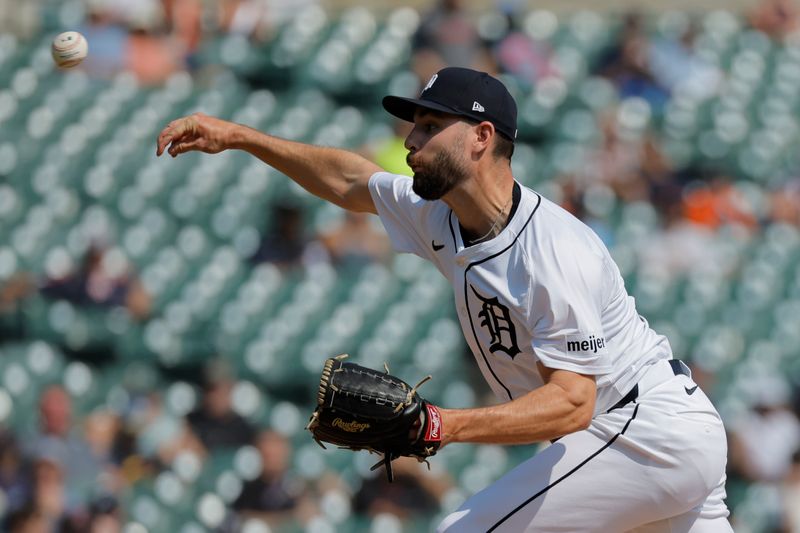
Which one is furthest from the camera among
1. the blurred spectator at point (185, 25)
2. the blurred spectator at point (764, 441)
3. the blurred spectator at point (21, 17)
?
the blurred spectator at point (21, 17)

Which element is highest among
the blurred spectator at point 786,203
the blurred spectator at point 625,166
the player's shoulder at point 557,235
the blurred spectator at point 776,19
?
the player's shoulder at point 557,235

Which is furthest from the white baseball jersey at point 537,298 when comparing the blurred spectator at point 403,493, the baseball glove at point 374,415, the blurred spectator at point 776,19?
the blurred spectator at point 776,19

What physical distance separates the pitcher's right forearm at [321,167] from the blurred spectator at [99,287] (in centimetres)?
414

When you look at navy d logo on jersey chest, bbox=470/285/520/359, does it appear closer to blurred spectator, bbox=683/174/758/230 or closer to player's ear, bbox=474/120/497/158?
player's ear, bbox=474/120/497/158

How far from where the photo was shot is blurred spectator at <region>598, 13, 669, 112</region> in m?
10.2

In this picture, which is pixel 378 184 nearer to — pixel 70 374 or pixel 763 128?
pixel 70 374

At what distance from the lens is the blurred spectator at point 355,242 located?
28.5ft

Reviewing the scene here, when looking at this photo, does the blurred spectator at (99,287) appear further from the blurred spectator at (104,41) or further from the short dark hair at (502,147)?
the short dark hair at (502,147)

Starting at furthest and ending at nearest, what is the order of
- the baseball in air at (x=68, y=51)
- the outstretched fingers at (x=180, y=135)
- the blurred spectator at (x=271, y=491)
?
the blurred spectator at (x=271, y=491), the baseball in air at (x=68, y=51), the outstretched fingers at (x=180, y=135)

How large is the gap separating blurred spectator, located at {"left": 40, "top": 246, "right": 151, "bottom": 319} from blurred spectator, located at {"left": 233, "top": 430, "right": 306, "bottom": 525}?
4.75 feet

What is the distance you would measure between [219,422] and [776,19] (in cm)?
677

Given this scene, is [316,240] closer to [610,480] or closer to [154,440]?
[154,440]

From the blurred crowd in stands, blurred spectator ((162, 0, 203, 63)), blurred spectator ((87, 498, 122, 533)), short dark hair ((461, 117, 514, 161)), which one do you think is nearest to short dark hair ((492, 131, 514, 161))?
short dark hair ((461, 117, 514, 161))

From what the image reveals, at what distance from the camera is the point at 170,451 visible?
757cm
